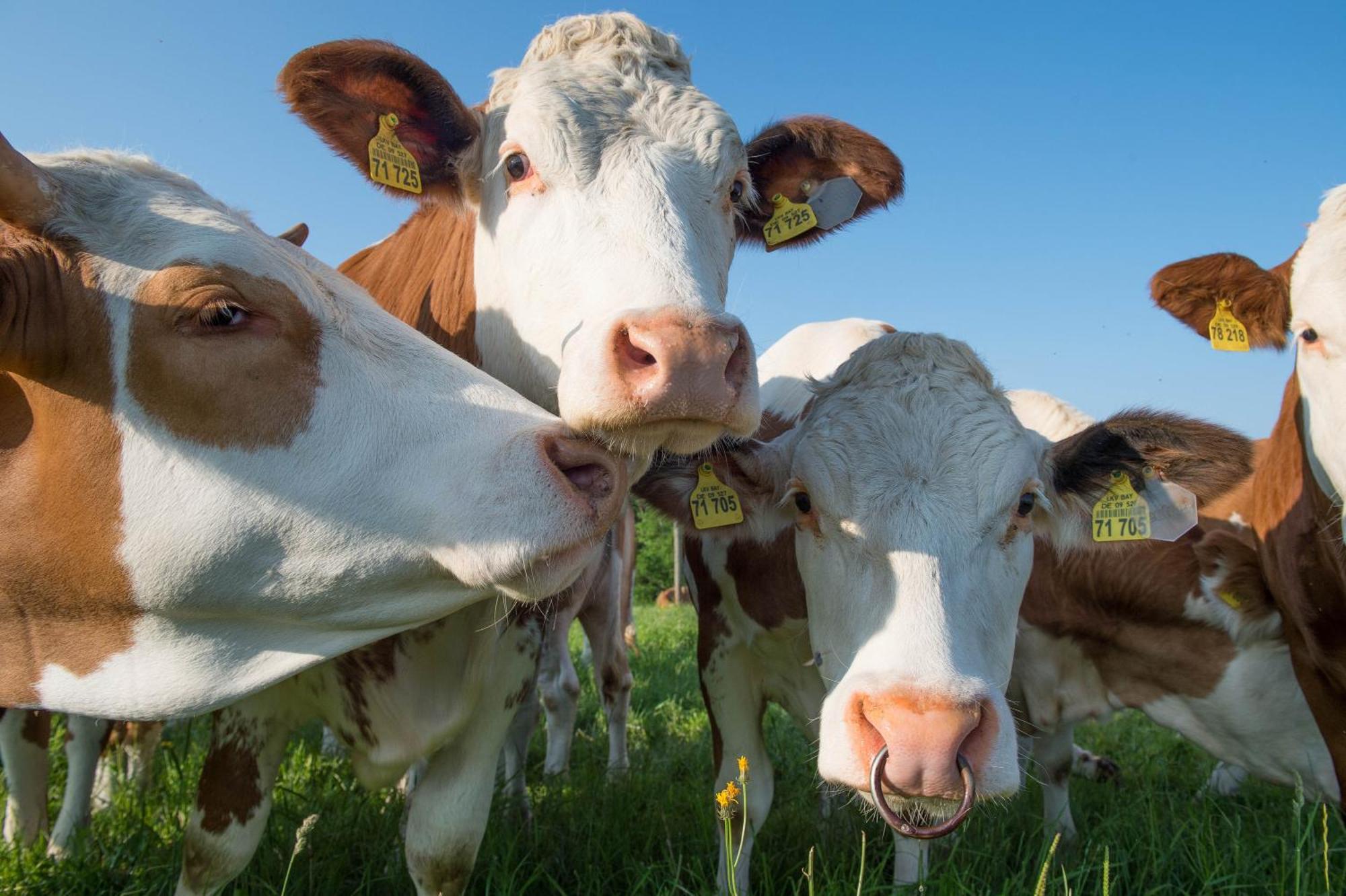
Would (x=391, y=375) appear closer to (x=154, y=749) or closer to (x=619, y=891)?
(x=619, y=891)

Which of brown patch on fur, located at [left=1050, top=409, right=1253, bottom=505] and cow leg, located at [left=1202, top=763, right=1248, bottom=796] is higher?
brown patch on fur, located at [left=1050, top=409, right=1253, bottom=505]

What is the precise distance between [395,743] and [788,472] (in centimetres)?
161

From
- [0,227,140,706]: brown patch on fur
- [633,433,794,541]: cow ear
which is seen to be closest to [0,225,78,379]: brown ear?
[0,227,140,706]: brown patch on fur

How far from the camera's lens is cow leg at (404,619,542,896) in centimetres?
309

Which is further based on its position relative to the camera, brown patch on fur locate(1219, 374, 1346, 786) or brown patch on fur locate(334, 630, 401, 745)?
brown patch on fur locate(1219, 374, 1346, 786)

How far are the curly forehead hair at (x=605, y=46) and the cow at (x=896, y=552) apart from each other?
51.6 inches

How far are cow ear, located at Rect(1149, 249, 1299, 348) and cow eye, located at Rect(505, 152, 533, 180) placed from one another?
2877 mm

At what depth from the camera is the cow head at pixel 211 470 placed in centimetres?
203

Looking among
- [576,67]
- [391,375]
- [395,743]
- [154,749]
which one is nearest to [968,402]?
[576,67]

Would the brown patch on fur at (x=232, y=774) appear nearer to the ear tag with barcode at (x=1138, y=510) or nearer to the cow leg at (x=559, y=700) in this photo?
the cow leg at (x=559, y=700)

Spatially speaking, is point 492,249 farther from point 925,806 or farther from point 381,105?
point 925,806

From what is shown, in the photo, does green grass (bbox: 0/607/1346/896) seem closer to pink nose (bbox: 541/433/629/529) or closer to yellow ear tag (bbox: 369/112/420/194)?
pink nose (bbox: 541/433/629/529)

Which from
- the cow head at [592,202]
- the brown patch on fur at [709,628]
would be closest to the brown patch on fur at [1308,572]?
the brown patch on fur at [709,628]

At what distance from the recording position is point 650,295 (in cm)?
229
